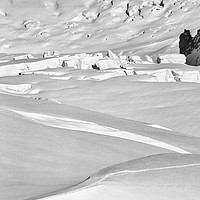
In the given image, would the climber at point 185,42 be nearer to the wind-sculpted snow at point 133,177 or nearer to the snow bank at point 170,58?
the snow bank at point 170,58

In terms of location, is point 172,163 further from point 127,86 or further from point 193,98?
point 127,86

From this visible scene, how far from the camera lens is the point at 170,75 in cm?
1747

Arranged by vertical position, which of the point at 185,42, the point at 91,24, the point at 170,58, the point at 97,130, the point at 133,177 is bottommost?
the point at 133,177

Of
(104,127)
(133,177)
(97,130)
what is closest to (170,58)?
(104,127)

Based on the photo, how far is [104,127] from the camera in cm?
640

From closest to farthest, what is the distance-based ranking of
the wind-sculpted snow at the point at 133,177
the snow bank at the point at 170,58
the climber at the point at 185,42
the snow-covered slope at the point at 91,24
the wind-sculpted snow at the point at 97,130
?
→ the wind-sculpted snow at the point at 133,177 < the wind-sculpted snow at the point at 97,130 < the snow bank at the point at 170,58 < the climber at the point at 185,42 < the snow-covered slope at the point at 91,24

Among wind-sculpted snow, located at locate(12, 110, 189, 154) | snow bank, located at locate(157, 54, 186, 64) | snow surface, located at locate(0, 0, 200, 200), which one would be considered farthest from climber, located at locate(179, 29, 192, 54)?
wind-sculpted snow, located at locate(12, 110, 189, 154)

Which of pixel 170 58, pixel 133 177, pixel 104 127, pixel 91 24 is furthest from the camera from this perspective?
pixel 91 24

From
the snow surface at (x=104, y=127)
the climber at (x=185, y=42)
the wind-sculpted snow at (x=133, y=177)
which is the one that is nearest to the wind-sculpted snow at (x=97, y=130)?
the snow surface at (x=104, y=127)

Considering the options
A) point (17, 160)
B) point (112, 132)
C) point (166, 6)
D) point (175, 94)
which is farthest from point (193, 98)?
point (166, 6)

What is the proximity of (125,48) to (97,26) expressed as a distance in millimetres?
9604

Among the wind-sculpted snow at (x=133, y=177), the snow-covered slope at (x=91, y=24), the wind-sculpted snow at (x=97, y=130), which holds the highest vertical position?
the snow-covered slope at (x=91, y=24)

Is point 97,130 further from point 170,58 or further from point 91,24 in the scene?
point 91,24

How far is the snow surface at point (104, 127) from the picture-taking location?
9.19 ft
